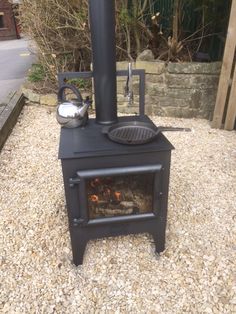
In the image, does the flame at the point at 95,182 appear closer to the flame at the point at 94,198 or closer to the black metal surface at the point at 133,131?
the flame at the point at 94,198

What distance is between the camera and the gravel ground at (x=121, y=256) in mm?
1454

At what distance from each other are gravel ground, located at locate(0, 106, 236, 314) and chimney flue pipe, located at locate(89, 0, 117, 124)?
83cm

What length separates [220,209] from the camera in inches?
81.6

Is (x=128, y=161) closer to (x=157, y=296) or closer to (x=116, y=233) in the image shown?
(x=116, y=233)

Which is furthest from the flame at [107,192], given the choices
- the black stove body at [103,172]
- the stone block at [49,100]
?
the stone block at [49,100]

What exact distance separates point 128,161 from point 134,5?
277cm

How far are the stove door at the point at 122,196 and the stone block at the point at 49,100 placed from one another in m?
2.72

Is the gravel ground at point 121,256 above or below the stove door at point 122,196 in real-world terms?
below

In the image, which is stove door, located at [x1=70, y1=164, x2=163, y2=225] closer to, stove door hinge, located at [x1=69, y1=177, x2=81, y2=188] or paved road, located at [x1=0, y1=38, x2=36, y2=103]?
stove door hinge, located at [x1=69, y1=177, x2=81, y2=188]

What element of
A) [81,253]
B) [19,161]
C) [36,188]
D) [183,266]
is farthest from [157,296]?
[19,161]

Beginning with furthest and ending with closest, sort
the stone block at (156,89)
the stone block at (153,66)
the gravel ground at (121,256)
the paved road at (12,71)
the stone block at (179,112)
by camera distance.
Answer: the paved road at (12,71), the stone block at (179,112), the stone block at (156,89), the stone block at (153,66), the gravel ground at (121,256)

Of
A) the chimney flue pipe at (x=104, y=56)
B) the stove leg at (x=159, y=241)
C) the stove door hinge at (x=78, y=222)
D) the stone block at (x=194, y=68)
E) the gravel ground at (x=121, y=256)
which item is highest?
the chimney flue pipe at (x=104, y=56)

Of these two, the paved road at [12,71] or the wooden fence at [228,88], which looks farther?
the paved road at [12,71]

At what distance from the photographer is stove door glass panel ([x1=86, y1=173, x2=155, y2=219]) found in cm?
151
